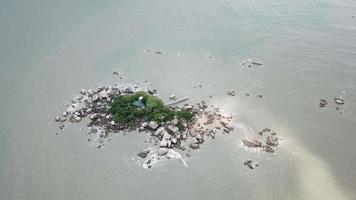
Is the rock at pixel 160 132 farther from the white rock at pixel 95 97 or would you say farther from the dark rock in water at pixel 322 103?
the dark rock in water at pixel 322 103

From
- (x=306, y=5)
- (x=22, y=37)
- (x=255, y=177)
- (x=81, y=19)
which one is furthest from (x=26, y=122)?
(x=306, y=5)

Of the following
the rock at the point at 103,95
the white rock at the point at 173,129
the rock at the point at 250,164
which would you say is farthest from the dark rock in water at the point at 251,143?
the rock at the point at 103,95

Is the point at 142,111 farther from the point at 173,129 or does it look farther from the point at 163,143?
the point at 163,143

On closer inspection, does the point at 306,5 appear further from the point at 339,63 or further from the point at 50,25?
the point at 50,25

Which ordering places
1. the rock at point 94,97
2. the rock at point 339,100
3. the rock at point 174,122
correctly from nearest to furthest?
the rock at point 174,122
the rock at point 94,97
the rock at point 339,100

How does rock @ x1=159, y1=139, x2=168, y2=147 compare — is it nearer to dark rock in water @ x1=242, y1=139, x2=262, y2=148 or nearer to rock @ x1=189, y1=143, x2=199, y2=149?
rock @ x1=189, y1=143, x2=199, y2=149

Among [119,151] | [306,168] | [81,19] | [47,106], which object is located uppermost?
[81,19]

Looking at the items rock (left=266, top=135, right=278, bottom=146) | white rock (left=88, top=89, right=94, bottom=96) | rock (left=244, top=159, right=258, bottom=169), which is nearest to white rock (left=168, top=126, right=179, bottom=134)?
rock (left=244, top=159, right=258, bottom=169)

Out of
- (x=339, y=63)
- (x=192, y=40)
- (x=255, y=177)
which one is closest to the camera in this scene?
(x=255, y=177)
